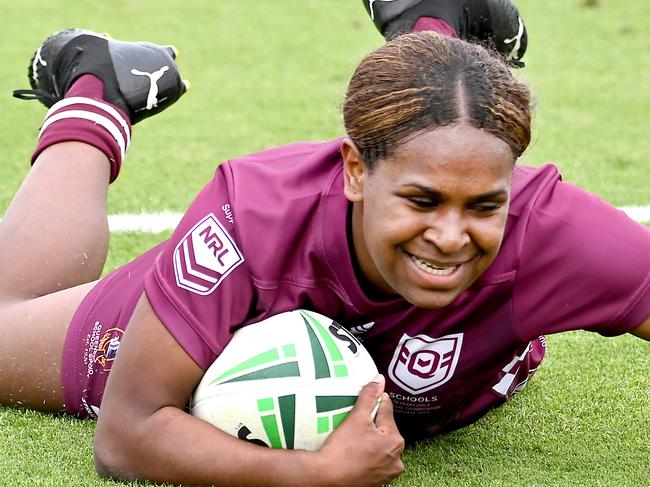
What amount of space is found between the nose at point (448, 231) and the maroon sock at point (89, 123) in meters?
1.63

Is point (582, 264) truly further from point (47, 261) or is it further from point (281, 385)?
point (47, 261)

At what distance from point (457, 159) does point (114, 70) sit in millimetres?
1850

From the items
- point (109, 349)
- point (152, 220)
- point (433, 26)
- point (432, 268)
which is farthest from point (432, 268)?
point (152, 220)

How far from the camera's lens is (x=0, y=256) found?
12.7 ft

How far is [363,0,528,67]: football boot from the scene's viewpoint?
4.08 metres

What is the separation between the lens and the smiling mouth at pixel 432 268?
2787mm

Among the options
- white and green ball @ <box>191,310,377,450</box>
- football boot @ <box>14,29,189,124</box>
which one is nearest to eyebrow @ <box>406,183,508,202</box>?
white and green ball @ <box>191,310,377,450</box>

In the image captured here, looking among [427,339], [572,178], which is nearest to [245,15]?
[572,178]

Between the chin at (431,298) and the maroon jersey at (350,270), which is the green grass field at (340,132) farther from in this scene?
the chin at (431,298)

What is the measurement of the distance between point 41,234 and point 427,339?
1.35m

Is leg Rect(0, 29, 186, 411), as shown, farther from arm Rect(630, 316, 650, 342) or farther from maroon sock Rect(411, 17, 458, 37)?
arm Rect(630, 316, 650, 342)

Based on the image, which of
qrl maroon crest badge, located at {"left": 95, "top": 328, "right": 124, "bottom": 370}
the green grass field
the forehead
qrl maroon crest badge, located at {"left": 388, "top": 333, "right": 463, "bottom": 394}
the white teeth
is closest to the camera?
the forehead

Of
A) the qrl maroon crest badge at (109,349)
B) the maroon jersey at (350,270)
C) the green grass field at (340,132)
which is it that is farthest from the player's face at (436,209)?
the qrl maroon crest badge at (109,349)

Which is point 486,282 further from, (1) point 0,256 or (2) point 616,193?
(2) point 616,193
